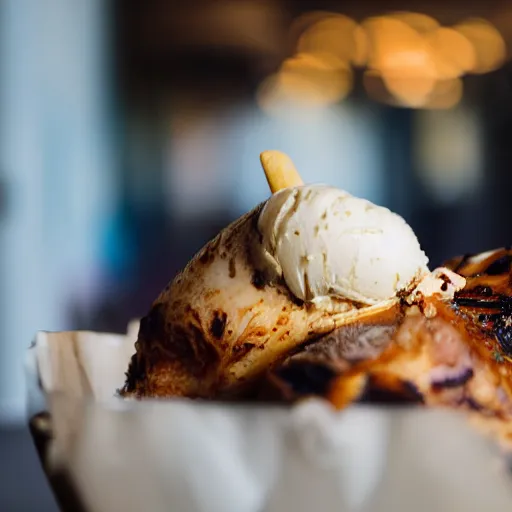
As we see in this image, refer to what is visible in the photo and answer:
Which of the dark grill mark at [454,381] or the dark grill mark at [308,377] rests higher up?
the dark grill mark at [308,377]

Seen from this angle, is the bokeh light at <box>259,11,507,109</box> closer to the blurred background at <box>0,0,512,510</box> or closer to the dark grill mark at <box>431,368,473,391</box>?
the blurred background at <box>0,0,512,510</box>

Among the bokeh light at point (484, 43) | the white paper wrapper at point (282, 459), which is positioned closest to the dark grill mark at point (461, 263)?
the white paper wrapper at point (282, 459)

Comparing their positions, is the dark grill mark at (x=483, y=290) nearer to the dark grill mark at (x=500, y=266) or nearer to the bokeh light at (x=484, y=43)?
the dark grill mark at (x=500, y=266)

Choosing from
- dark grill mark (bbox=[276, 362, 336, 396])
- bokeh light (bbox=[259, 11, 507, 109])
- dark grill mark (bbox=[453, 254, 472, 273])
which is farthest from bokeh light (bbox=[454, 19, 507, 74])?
dark grill mark (bbox=[276, 362, 336, 396])

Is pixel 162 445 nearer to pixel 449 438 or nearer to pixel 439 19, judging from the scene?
pixel 449 438

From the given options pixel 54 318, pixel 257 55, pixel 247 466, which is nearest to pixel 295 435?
pixel 247 466
